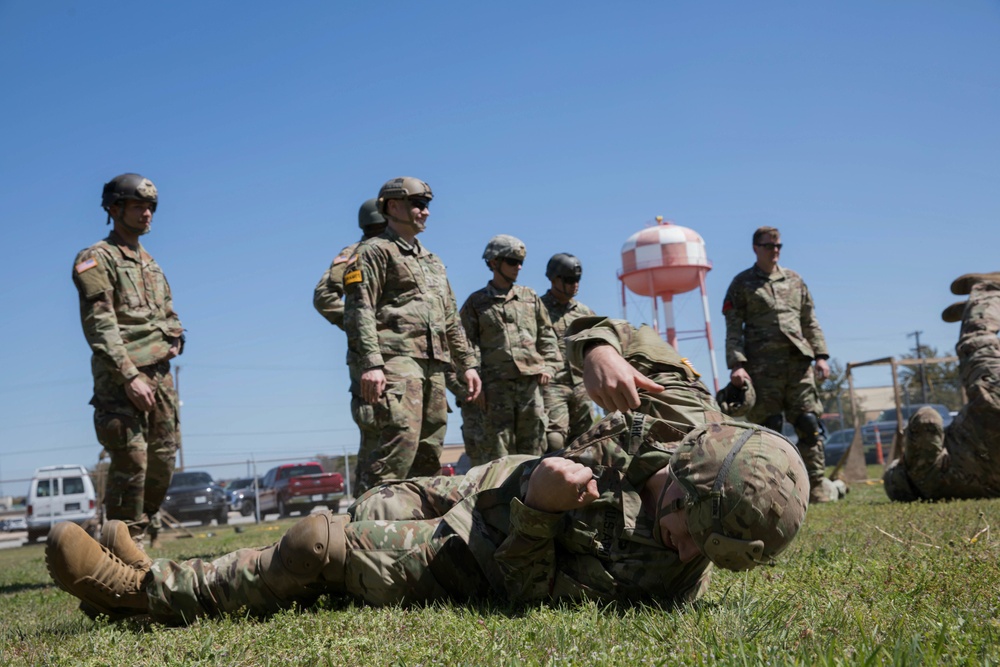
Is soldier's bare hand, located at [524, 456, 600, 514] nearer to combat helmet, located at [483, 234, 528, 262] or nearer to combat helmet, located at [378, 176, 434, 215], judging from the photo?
combat helmet, located at [378, 176, 434, 215]

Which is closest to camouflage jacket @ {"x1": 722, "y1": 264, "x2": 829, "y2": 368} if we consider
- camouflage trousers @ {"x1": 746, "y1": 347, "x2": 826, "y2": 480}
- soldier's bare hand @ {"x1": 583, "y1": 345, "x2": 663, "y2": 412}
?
camouflage trousers @ {"x1": 746, "y1": 347, "x2": 826, "y2": 480}

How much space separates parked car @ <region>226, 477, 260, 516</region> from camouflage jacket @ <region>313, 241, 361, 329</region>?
17982 mm

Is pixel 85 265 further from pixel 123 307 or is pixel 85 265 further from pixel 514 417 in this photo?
pixel 514 417

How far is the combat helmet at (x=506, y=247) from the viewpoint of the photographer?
30.5 feet

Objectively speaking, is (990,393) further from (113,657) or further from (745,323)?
(113,657)

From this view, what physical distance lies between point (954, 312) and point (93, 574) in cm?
700

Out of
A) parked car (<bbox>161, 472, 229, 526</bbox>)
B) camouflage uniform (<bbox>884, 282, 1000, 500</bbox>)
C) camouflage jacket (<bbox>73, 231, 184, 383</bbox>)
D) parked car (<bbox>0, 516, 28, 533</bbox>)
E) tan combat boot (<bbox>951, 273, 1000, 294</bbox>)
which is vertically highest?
camouflage jacket (<bbox>73, 231, 184, 383</bbox>)

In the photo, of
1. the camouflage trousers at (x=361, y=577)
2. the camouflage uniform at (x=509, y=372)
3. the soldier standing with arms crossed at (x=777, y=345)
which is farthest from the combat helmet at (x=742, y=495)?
the soldier standing with arms crossed at (x=777, y=345)

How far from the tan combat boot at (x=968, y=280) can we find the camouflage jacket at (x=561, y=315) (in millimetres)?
3922

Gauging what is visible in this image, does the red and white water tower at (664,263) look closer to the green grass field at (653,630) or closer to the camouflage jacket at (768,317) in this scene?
the camouflage jacket at (768,317)

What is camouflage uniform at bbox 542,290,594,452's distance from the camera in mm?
9828

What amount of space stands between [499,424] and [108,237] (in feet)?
13.9

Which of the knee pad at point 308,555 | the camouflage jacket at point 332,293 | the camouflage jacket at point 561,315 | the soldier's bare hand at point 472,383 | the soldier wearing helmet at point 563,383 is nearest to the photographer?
the knee pad at point 308,555

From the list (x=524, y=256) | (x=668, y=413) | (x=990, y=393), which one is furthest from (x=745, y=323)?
(x=668, y=413)
